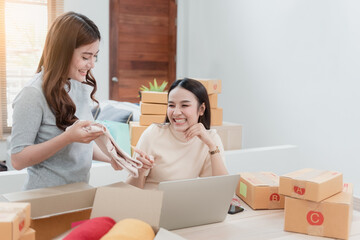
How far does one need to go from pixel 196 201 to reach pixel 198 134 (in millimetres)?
454

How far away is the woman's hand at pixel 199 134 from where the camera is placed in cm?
167

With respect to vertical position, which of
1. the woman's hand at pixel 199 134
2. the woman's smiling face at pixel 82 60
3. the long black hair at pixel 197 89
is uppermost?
the woman's smiling face at pixel 82 60

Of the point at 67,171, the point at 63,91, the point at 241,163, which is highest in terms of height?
the point at 63,91

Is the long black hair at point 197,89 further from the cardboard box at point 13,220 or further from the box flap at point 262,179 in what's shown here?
the cardboard box at point 13,220

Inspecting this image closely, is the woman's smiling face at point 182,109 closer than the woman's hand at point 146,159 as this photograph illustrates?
No

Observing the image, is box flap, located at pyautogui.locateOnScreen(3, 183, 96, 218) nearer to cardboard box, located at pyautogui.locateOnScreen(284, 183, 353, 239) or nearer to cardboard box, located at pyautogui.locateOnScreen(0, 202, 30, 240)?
cardboard box, located at pyautogui.locateOnScreen(0, 202, 30, 240)

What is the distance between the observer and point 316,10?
3.88 meters

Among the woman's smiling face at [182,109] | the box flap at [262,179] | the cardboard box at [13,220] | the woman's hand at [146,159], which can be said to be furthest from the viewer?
the woman's smiling face at [182,109]

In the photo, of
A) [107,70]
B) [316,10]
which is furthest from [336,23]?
[107,70]

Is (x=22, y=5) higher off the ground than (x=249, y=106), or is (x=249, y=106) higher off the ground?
(x=22, y=5)

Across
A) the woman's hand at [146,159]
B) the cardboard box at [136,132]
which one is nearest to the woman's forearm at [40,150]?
the woman's hand at [146,159]

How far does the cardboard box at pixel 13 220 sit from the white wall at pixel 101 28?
14.6 feet

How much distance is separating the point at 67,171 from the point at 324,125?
9.86 feet

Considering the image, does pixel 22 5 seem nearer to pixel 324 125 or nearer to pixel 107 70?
pixel 107 70
